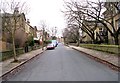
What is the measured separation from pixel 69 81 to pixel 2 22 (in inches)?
798

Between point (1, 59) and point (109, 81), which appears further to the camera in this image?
point (1, 59)

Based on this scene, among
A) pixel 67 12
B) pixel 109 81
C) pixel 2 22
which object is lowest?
pixel 109 81

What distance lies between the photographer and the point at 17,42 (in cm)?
3597

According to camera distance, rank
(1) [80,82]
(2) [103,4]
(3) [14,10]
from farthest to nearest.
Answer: (2) [103,4] → (3) [14,10] → (1) [80,82]

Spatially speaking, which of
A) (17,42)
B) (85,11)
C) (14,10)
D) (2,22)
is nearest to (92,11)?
(85,11)

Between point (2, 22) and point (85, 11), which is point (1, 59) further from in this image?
point (85, 11)

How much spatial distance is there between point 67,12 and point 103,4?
9011 mm

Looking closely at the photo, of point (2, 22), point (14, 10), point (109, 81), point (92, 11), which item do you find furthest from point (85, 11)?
point (109, 81)

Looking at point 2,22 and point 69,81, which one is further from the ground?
point 2,22

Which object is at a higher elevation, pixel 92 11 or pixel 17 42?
pixel 92 11

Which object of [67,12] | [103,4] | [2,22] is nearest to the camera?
[2,22]

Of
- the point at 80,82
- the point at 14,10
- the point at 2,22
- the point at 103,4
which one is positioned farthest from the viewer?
the point at 103,4

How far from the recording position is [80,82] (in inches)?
408

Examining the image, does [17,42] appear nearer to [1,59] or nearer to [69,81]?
[1,59]
